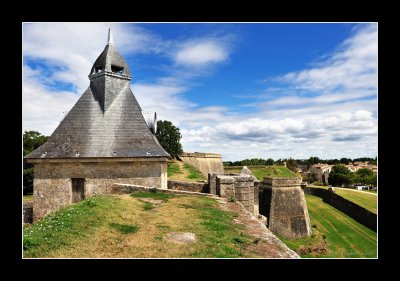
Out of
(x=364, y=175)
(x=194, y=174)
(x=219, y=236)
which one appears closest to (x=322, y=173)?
(x=364, y=175)

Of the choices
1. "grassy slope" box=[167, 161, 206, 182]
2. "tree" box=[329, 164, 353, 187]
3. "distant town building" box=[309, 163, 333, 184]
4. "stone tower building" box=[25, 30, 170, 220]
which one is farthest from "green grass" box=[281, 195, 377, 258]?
"distant town building" box=[309, 163, 333, 184]

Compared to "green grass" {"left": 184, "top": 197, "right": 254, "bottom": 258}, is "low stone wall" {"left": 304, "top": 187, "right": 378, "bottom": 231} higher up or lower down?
lower down

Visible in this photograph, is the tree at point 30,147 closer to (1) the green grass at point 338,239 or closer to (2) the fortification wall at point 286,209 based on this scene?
(2) the fortification wall at point 286,209

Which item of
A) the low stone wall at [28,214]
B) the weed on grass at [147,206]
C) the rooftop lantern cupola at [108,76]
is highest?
the rooftop lantern cupola at [108,76]

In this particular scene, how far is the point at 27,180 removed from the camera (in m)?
35.5

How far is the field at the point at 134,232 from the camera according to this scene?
5145mm

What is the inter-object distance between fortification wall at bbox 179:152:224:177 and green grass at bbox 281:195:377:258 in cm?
1344

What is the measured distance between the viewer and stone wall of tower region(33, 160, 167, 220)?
1320cm

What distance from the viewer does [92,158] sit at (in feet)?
43.2

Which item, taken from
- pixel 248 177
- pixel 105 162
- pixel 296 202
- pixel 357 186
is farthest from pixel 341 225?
pixel 357 186

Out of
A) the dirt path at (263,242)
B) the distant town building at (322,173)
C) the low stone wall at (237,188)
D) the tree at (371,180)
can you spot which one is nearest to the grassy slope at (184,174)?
the low stone wall at (237,188)

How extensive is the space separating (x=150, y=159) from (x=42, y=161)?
4.43 meters

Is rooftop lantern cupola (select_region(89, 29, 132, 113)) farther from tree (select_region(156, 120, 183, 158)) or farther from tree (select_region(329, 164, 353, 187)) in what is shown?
tree (select_region(329, 164, 353, 187))

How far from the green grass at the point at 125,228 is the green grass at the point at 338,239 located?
18.1 meters
